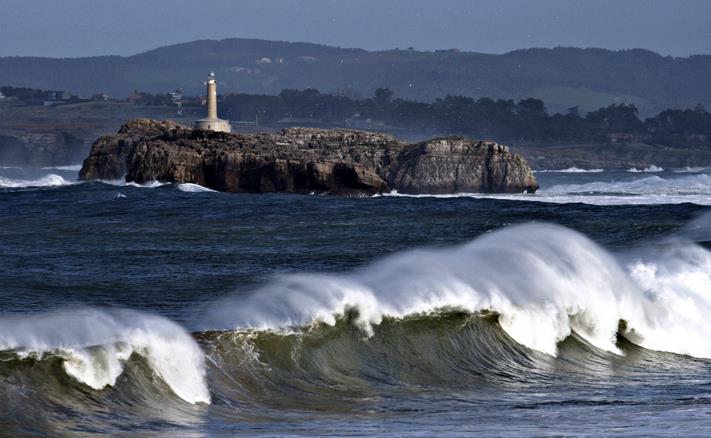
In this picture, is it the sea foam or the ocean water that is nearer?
the ocean water

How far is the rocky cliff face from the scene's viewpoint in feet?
180

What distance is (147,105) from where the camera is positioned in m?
191

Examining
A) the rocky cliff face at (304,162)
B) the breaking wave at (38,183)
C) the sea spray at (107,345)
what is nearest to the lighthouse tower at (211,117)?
the rocky cliff face at (304,162)

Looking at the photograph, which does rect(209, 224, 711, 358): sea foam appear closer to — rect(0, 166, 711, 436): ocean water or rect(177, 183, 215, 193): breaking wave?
rect(0, 166, 711, 436): ocean water

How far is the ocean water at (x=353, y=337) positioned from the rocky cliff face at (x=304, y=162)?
83.9 ft

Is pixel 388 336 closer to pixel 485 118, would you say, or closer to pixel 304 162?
pixel 304 162

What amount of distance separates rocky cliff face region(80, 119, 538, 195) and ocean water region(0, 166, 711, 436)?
25583mm

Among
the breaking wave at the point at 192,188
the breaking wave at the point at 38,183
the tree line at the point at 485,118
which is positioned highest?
the breaking wave at the point at 192,188

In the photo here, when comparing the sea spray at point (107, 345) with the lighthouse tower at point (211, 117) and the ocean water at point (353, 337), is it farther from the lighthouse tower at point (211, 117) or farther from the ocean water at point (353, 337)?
the lighthouse tower at point (211, 117)

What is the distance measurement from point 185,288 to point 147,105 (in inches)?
6823

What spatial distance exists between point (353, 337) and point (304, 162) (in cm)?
3893

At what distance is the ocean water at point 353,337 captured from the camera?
42.2 feet

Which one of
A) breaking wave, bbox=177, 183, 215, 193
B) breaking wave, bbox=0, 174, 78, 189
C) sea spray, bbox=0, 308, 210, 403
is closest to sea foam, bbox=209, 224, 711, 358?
sea spray, bbox=0, 308, 210, 403

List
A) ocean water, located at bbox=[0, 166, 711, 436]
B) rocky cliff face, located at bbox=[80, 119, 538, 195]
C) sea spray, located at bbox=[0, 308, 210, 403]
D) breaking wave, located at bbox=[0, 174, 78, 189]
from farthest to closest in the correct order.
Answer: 1. breaking wave, located at bbox=[0, 174, 78, 189]
2. rocky cliff face, located at bbox=[80, 119, 538, 195]
3. sea spray, located at bbox=[0, 308, 210, 403]
4. ocean water, located at bbox=[0, 166, 711, 436]
